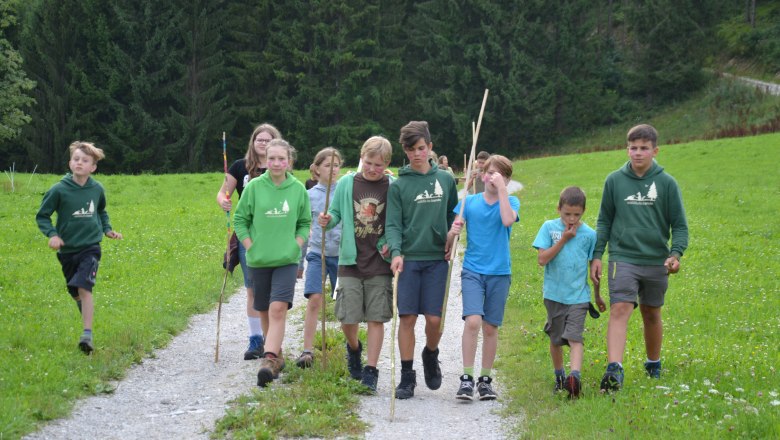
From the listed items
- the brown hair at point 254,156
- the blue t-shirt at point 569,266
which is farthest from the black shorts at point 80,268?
the blue t-shirt at point 569,266

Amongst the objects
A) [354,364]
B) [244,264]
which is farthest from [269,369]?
[244,264]

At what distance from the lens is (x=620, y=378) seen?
23.9 feet

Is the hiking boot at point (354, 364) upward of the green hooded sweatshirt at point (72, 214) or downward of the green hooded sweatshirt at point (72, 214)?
downward

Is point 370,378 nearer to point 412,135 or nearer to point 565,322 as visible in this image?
point 565,322

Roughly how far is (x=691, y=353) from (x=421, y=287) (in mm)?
2825

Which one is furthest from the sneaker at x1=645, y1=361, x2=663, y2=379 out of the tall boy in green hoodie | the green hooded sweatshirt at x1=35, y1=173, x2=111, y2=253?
the green hooded sweatshirt at x1=35, y1=173, x2=111, y2=253

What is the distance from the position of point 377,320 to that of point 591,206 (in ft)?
A: 61.6

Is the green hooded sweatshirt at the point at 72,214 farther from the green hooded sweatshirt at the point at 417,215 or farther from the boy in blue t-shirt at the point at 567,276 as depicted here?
the boy in blue t-shirt at the point at 567,276

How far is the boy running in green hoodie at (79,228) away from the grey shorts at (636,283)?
15.5 feet

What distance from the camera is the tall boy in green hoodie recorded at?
291 inches

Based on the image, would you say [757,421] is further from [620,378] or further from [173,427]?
[173,427]

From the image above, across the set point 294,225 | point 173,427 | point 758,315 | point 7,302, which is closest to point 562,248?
point 294,225

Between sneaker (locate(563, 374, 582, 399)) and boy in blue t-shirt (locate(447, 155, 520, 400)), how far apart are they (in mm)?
712

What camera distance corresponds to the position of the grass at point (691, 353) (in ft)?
20.7
